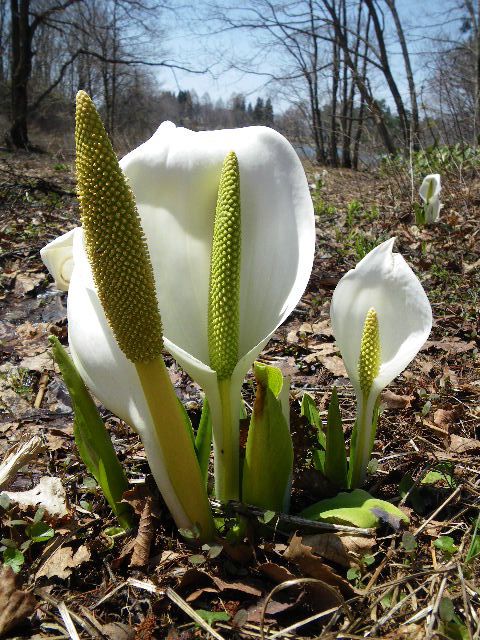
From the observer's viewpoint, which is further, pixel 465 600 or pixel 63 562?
pixel 63 562

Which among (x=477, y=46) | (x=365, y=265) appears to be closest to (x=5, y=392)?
(x=365, y=265)

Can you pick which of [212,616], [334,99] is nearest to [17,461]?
[212,616]

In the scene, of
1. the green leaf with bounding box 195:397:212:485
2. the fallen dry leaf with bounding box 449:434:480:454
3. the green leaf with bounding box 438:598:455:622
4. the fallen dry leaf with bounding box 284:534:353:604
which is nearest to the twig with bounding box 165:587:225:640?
the fallen dry leaf with bounding box 284:534:353:604

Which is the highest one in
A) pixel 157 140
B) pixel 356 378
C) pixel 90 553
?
pixel 157 140

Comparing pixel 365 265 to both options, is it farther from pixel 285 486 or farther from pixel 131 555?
pixel 131 555

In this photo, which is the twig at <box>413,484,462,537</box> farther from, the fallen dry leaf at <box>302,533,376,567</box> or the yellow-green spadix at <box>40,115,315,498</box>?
the yellow-green spadix at <box>40,115,315,498</box>

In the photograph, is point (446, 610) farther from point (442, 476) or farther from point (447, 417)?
point (447, 417)
